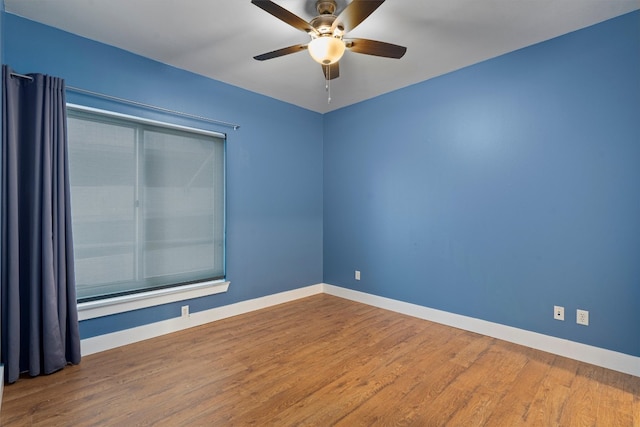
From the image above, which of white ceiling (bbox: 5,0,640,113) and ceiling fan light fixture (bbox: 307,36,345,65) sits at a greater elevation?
white ceiling (bbox: 5,0,640,113)

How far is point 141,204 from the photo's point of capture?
2932 mm

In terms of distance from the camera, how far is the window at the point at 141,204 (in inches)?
103

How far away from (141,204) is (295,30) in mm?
2092

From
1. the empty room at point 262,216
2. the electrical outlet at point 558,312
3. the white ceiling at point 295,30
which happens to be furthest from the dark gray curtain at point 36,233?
the electrical outlet at point 558,312

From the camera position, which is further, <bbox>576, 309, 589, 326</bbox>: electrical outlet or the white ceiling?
<bbox>576, 309, 589, 326</bbox>: electrical outlet

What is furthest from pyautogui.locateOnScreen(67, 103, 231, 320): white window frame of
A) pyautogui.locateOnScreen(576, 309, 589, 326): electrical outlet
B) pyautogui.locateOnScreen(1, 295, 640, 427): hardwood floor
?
pyautogui.locateOnScreen(576, 309, 589, 326): electrical outlet

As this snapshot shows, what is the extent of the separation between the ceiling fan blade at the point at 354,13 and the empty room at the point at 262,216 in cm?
2

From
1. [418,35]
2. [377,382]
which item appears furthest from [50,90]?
[377,382]

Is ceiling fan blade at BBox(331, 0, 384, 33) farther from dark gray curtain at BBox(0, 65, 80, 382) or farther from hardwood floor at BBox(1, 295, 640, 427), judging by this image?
hardwood floor at BBox(1, 295, 640, 427)

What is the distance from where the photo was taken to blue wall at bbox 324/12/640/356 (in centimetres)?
237

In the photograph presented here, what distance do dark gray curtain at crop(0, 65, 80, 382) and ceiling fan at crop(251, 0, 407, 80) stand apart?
174 centimetres

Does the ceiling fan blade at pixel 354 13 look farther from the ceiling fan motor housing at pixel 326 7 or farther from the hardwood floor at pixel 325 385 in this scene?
the hardwood floor at pixel 325 385

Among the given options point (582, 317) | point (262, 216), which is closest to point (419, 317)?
point (582, 317)

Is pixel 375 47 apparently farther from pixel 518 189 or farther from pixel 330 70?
pixel 518 189
